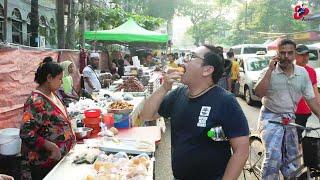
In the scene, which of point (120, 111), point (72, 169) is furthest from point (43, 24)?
point (72, 169)

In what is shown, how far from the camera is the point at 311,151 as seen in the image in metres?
4.08

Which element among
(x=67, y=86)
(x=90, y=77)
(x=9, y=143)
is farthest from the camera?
(x=90, y=77)

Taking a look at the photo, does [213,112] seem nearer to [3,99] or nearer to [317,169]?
[317,169]

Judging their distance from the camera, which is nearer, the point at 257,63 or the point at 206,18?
the point at 257,63

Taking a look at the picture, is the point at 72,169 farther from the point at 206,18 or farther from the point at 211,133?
the point at 206,18

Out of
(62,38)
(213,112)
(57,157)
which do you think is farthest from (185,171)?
(62,38)

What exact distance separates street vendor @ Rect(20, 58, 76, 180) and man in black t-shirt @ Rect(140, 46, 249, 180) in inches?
66.2

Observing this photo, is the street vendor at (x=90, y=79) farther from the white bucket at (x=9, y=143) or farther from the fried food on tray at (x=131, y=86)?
the white bucket at (x=9, y=143)

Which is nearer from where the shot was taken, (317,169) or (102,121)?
(317,169)

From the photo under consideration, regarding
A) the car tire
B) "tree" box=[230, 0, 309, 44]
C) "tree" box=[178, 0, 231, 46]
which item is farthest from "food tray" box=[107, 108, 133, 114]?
"tree" box=[178, 0, 231, 46]

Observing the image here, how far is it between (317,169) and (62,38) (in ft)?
33.6

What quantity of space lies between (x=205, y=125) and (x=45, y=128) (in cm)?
208

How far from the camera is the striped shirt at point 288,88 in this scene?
191 inches

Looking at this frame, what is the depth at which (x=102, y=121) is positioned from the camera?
5324mm
